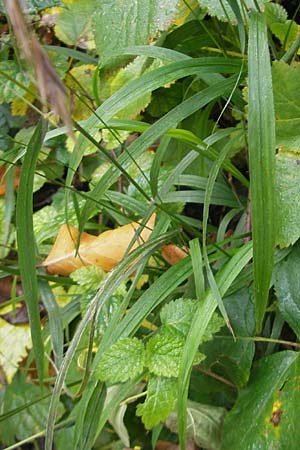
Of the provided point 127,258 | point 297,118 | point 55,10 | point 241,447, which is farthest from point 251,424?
point 55,10

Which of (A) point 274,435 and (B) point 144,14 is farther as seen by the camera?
(B) point 144,14

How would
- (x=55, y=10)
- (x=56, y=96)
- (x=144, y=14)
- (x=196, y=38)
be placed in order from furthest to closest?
(x=55, y=10), (x=196, y=38), (x=144, y=14), (x=56, y=96)

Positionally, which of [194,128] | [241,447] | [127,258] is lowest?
[241,447]

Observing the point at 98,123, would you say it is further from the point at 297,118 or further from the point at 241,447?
the point at 241,447

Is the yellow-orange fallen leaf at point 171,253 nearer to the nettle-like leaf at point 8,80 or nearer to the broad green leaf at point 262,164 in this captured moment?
the broad green leaf at point 262,164

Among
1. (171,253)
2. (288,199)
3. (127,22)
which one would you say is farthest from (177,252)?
(127,22)

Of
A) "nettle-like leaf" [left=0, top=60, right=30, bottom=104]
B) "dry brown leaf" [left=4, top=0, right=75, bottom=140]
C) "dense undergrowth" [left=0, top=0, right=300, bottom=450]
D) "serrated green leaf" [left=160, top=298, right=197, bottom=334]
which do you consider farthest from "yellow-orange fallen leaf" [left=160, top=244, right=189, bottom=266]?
"dry brown leaf" [left=4, top=0, right=75, bottom=140]
